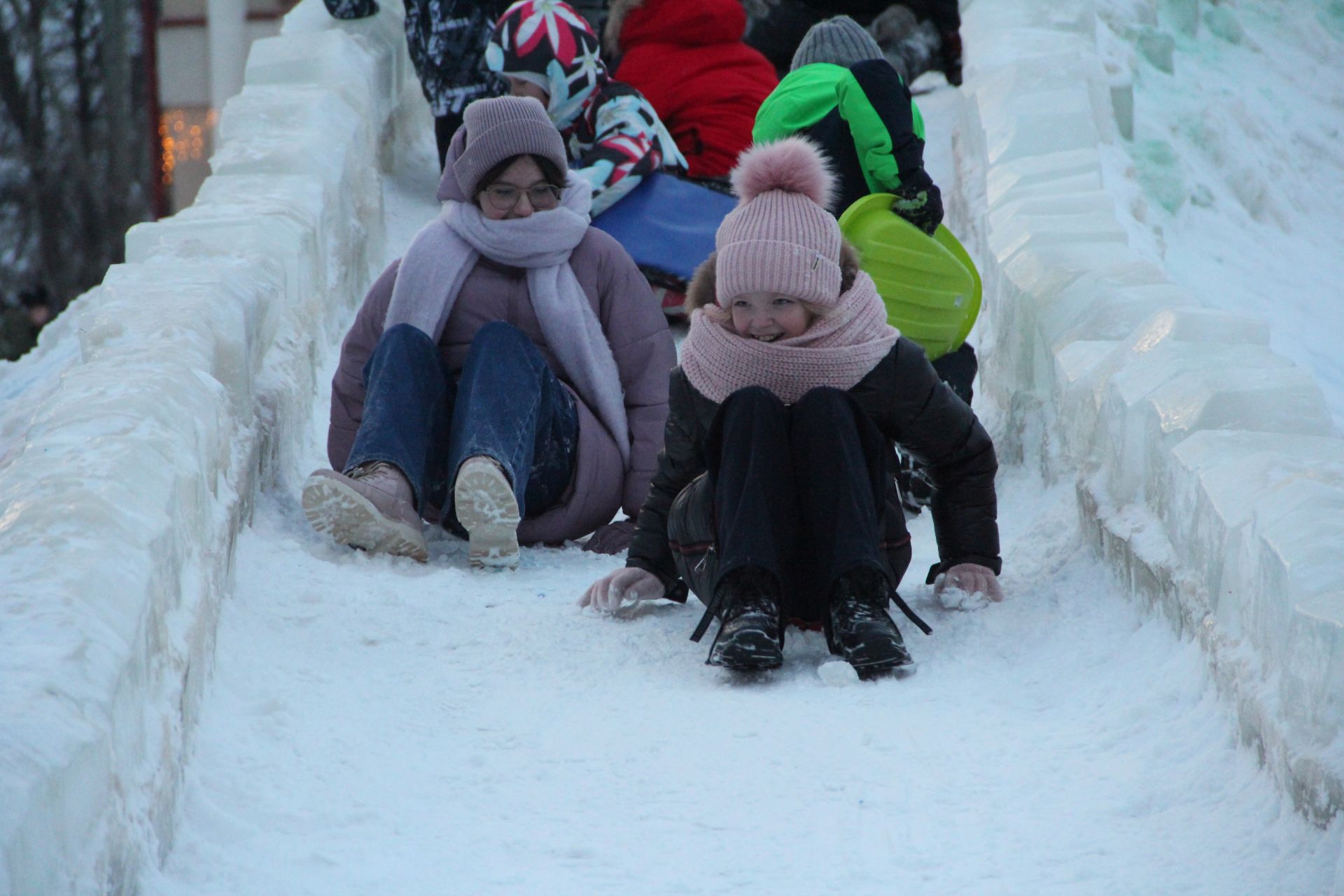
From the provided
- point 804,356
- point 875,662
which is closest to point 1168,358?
point 804,356

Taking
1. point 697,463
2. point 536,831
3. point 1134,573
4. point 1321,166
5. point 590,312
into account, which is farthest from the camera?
point 1321,166

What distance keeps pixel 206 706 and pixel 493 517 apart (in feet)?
2.85

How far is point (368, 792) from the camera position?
1.91 metres

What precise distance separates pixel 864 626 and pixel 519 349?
1.01 metres


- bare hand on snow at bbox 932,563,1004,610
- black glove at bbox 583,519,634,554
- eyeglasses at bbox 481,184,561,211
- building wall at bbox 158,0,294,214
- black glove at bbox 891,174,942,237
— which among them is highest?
black glove at bbox 891,174,942,237

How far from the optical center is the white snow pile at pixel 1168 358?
1750 millimetres

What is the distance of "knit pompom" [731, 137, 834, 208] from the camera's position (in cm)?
244

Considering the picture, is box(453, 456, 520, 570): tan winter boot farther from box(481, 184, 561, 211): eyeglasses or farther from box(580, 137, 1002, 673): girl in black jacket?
box(481, 184, 561, 211): eyeglasses

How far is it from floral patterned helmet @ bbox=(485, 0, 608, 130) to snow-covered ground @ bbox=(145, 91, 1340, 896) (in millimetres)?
1975

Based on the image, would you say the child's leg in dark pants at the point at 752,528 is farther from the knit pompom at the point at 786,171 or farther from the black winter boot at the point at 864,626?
the knit pompom at the point at 786,171

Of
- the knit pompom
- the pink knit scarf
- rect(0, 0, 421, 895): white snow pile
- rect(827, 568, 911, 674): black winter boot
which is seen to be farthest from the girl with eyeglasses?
rect(827, 568, 911, 674): black winter boot

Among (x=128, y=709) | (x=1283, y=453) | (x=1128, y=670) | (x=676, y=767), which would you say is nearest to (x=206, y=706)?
(x=128, y=709)

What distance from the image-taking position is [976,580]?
2.51m

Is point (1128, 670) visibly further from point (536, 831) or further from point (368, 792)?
point (368, 792)
